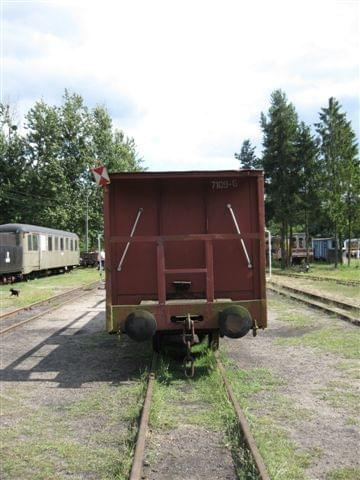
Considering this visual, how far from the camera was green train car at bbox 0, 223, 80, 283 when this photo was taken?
2509 centimetres

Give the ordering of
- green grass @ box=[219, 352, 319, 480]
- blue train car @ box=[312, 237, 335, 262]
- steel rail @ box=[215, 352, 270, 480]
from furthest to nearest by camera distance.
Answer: blue train car @ box=[312, 237, 335, 262], green grass @ box=[219, 352, 319, 480], steel rail @ box=[215, 352, 270, 480]

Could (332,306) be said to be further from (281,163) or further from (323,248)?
(323,248)

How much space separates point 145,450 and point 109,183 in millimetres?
3837

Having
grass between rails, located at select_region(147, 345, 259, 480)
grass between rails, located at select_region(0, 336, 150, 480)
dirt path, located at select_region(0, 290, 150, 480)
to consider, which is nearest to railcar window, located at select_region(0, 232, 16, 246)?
dirt path, located at select_region(0, 290, 150, 480)

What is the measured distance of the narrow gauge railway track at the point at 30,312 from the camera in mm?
11922

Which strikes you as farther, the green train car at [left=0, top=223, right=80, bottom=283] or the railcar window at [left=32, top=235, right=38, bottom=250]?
the railcar window at [left=32, top=235, right=38, bottom=250]

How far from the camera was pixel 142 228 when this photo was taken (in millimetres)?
7727

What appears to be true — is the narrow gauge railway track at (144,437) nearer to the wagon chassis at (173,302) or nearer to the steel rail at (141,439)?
the steel rail at (141,439)

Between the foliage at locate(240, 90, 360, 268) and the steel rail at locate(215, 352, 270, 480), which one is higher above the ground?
the foliage at locate(240, 90, 360, 268)

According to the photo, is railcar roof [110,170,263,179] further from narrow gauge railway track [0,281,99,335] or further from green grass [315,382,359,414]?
narrow gauge railway track [0,281,99,335]

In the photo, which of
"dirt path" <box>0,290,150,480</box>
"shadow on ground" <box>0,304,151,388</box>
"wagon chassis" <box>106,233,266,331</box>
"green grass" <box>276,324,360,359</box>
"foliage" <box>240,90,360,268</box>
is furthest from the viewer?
"foliage" <box>240,90,360,268</box>

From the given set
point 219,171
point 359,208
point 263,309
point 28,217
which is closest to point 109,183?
point 219,171

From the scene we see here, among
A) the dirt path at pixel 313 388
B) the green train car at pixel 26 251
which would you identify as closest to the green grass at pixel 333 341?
the dirt path at pixel 313 388

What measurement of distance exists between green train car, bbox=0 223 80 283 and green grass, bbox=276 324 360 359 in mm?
17607
